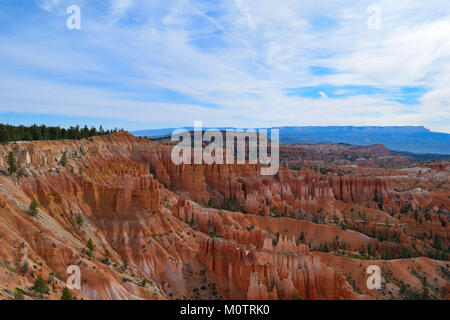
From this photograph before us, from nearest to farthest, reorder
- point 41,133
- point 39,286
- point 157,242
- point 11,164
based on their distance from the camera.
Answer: point 39,286
point 11,164
point 157,242
point 41,133

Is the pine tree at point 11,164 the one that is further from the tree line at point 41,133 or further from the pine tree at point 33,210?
the tree line at point 41,133

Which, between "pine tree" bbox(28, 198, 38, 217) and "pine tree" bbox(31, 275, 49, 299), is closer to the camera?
"pine tree" bbox(31, 275, 49, 299)

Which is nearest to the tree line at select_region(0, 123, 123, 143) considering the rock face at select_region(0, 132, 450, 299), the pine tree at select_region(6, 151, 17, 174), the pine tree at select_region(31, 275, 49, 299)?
the rock face at select_region(0, 132, 450, 299)

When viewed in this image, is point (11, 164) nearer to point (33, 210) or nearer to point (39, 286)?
point (33, 210)

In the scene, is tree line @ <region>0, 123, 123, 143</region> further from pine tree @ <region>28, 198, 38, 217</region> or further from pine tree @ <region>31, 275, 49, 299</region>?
pine tree @ <region>31, 275, 49, 299</region>

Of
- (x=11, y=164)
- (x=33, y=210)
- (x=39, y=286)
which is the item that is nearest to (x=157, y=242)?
(x=33, y=210)

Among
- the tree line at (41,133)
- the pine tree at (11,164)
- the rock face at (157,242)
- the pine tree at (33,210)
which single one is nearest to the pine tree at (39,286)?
the rock face at (157,242)

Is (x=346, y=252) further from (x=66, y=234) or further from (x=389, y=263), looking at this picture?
(x=66, y=234)
